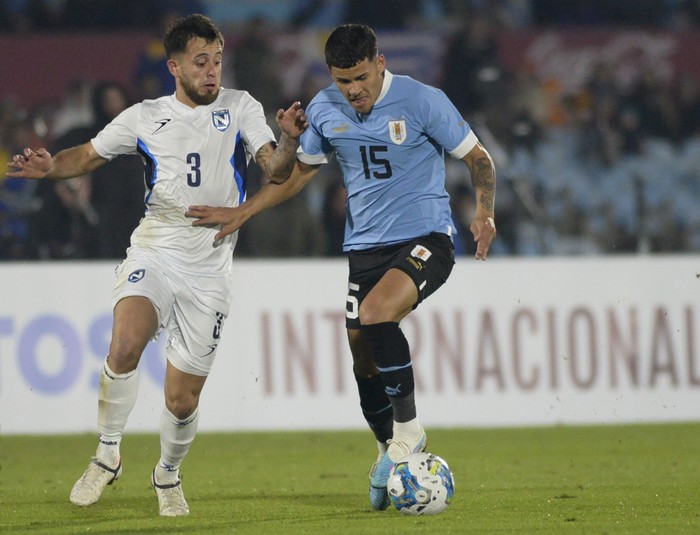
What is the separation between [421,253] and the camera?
20.9 ft

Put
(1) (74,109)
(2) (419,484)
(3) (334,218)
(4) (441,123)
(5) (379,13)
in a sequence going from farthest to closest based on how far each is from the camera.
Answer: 1. (5) (379,13)
2. (1) (74,109)
3. (3) (334,218)
4. (4) (441,123)
5. (2) (419,484)

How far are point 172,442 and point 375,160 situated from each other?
72.8 inches

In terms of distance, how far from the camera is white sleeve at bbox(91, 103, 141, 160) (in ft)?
21.7

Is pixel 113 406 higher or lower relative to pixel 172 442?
higher

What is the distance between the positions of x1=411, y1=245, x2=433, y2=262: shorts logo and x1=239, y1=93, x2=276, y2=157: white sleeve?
3.20ft

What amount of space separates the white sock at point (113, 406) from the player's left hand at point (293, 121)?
148cm

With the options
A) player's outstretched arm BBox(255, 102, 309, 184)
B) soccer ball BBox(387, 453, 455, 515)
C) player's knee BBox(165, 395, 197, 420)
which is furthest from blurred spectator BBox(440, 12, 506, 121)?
soccer ball BBox(387, 453, 455, 515)

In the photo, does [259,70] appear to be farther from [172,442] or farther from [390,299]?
[390,299]

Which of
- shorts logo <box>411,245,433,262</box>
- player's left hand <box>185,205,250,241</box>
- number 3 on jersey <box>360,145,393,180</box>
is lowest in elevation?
shorts logo <box>411,245,433,262</box>

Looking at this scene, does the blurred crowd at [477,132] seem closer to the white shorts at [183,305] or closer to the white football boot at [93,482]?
the white shorts at [183,305]

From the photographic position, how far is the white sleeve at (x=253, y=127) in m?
6.57

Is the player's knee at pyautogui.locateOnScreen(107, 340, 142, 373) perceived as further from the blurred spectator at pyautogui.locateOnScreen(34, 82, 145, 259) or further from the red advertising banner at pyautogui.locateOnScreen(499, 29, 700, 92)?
the red advertising banner at pyautogui.locateOnScreen(499, 29, 700, 92)

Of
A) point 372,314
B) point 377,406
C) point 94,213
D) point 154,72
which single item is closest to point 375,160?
point 372,314

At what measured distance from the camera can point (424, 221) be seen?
6.48m
